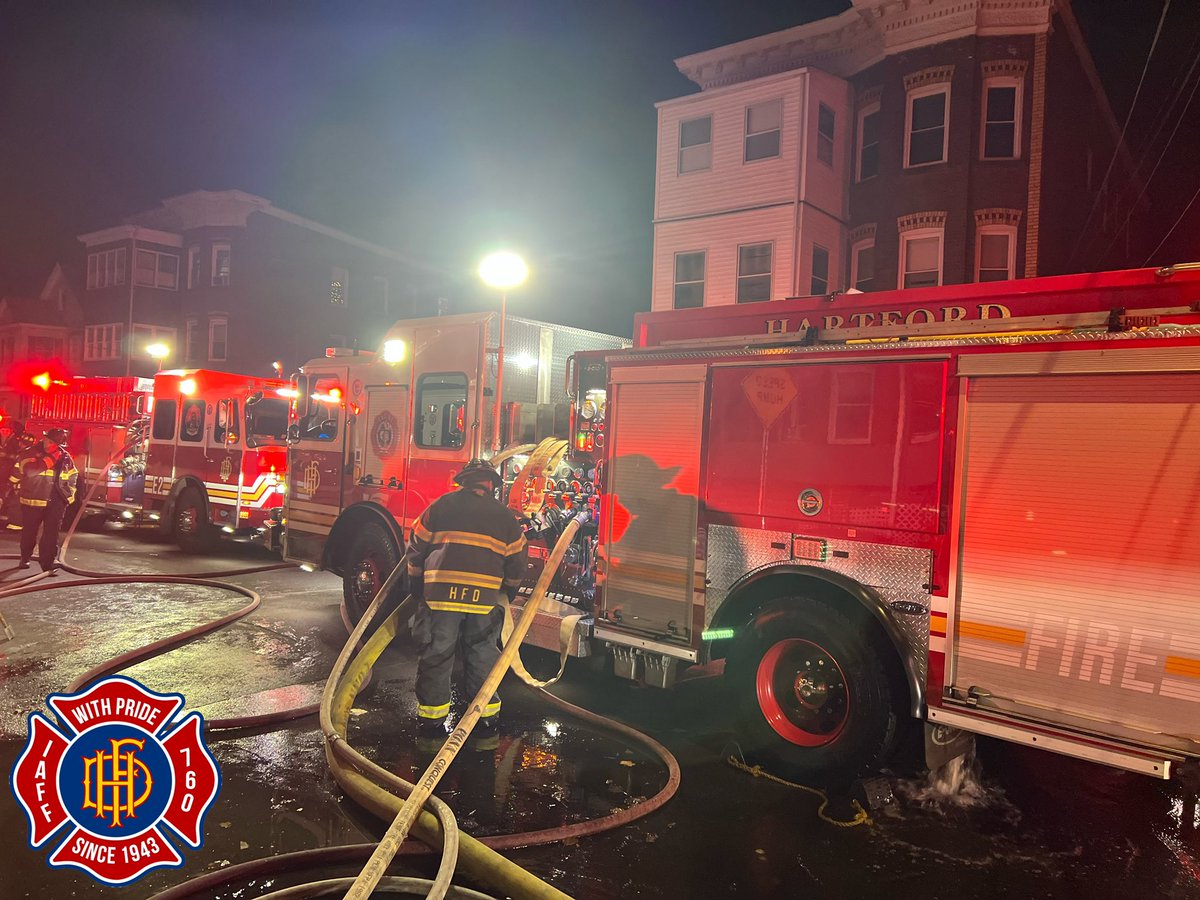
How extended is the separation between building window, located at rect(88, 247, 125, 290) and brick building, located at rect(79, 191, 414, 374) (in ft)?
0.14

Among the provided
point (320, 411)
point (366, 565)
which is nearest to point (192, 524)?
point (320, 411)

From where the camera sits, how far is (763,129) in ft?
52.5

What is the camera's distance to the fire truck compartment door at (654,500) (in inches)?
204

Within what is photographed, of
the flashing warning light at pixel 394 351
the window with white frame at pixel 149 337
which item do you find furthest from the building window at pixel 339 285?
the flashing warning light at pixel 394 351

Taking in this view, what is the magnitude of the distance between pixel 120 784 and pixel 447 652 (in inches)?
76.0

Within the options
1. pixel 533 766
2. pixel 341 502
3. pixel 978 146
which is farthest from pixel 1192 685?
pixel 978 146

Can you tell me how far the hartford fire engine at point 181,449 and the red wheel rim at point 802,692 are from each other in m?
6.67

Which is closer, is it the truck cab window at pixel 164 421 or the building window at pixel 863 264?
the truck cab window at pixel 164 421

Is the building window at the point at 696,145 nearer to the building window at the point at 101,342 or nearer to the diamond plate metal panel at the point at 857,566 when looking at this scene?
the diamond plate metal panel at the point at 857,566

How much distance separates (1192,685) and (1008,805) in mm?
1402

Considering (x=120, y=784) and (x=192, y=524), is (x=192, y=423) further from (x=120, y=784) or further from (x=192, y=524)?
(x=120, y=784)

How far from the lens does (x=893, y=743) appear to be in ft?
14.3

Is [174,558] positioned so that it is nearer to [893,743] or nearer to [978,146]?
[893,743]

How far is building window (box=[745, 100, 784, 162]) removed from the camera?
51.9 feet
